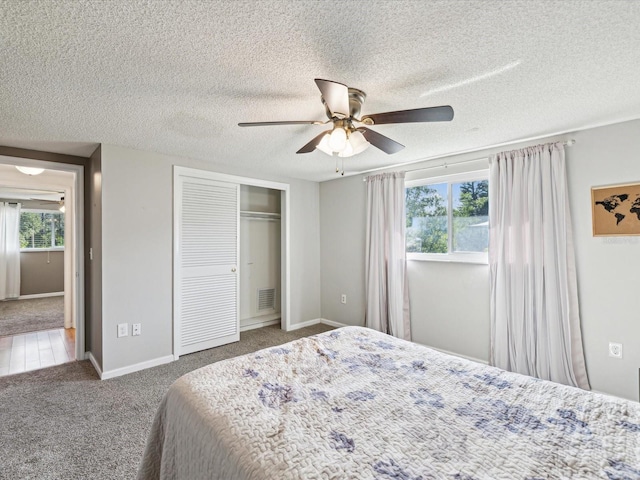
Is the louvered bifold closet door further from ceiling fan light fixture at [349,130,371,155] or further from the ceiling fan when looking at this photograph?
ceiling fan light fixture at [349,130,371,155]

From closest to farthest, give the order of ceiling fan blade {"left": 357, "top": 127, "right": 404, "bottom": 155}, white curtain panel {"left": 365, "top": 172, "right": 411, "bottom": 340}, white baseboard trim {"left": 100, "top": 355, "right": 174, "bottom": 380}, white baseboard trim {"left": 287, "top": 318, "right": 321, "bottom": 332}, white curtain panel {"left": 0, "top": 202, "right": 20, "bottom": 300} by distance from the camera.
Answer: ceiling fan blade {"left": 357, "top": 127, "right": 404, "bottom": 155}, white baseboard trim {"left": 100, "top": 355, "right": 174, "bottom": 380}, white curtain panel {"left": 365, "top": 172, "right": 411, "bottom": 340}, white baseboard trim {"left": 287, "top": 318, "right": 321, "bottom": 332}, white curtain panel {"left": 0, "top": 202, "right": 20, "bottom": 300}

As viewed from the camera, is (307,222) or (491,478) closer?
(491,478)

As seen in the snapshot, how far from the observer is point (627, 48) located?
1.52 meters

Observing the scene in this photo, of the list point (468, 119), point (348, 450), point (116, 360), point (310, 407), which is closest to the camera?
point (348, 450)

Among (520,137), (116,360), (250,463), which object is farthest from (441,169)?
(116,360)

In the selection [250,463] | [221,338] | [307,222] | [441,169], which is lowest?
[221,338]

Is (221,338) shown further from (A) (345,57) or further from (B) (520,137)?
(B) (520,137)

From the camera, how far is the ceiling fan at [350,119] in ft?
5.16

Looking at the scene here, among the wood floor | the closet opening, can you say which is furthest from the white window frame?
the closet opening

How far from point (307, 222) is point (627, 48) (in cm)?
382

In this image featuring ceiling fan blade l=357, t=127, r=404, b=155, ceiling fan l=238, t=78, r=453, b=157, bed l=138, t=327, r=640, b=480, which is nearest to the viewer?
bed l=138, t=327, r=640, b=480

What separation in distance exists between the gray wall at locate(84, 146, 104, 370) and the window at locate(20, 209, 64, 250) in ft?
17.2

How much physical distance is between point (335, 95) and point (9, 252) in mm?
8502

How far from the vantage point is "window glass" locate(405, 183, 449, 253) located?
3625 mm
